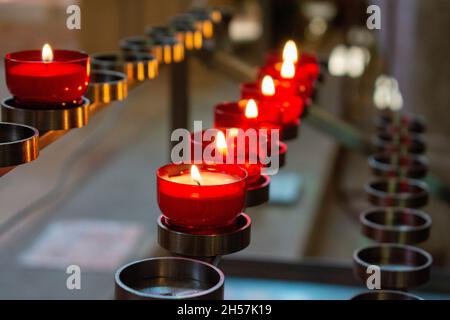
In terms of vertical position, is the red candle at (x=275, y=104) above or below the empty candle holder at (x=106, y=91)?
below

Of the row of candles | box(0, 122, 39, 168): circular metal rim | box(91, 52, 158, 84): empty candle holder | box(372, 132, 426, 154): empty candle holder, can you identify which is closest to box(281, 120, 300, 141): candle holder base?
the row of candles

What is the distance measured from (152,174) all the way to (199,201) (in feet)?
9.13

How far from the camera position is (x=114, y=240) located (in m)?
2.65

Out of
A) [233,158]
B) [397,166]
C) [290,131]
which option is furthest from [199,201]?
[397,166]

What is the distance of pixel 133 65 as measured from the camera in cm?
112

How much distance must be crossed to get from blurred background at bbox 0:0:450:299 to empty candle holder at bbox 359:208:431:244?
0.40 meters

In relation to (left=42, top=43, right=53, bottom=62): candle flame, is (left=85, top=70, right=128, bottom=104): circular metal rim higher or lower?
lower

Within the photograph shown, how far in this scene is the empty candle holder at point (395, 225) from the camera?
3.39 feet

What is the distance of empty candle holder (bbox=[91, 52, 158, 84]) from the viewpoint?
112 cm

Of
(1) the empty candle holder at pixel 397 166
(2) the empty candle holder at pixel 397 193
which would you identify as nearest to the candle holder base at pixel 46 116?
(2) the empty candle holder at pixel 397 193

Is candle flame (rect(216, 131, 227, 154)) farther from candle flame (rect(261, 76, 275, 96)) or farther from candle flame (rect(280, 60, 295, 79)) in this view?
candle flame (rect(280, 60, 295, 79))

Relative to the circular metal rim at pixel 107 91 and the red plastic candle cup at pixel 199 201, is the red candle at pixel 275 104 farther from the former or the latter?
the red plastic candle cup at pixel 199 201

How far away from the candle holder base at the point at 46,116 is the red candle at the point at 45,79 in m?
0.01

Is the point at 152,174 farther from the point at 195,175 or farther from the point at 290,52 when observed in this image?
the point at 195,175
